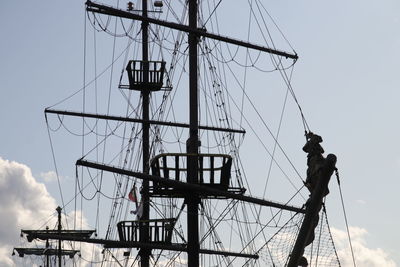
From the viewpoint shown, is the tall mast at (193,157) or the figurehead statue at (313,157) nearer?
the figurehead statue at (313,157)

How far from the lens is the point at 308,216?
27.7 meters

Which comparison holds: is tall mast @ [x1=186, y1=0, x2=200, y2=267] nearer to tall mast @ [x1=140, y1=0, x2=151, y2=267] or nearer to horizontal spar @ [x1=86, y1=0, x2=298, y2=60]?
horizontal spar @ [x1=86, y1=0, x2=298, y2=60]

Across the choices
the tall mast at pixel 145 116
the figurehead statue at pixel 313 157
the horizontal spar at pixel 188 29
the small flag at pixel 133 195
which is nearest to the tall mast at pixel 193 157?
the horizontal spar at pixel 188 29

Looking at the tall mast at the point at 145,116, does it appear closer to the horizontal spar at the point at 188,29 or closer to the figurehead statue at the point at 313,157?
the horizontal spar at the point at 188,29

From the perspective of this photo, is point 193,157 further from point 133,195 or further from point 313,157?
point 133,195

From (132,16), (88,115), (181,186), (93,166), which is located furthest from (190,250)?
(88,115)

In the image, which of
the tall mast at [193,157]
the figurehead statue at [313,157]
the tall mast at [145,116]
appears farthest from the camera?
the tall mast at [145,116]

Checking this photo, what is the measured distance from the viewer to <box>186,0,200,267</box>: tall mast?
38312mm

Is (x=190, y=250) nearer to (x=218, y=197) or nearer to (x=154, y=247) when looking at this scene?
(x=218, y=197)

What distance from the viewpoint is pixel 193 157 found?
129ft

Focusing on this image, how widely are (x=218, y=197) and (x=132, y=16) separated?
26.5 feet

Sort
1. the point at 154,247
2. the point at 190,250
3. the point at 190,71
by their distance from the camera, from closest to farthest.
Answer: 1. the point at 190,250
2. the point at 190,71
3. the point at 154,247

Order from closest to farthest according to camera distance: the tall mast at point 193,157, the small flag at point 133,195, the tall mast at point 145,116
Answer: the tall mast at point 193,157 → the tall mast at point 145,116 → the small flag at point 133,195

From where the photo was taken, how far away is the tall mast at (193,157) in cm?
3831
